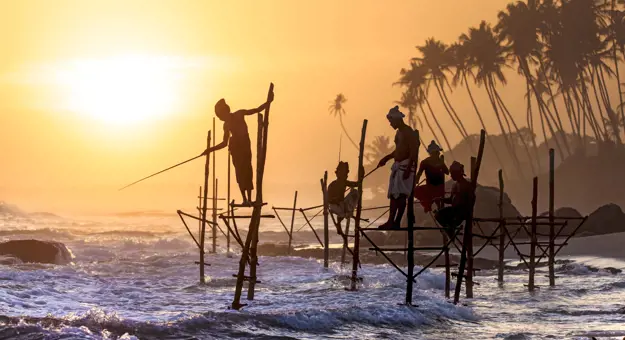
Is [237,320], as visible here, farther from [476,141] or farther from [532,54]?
[476,141]

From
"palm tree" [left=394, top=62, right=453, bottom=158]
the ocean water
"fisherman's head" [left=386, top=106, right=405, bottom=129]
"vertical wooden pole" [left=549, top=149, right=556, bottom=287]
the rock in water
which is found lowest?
the ocean water

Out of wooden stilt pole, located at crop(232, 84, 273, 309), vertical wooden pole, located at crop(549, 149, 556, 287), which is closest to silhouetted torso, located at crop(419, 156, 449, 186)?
wooden stilt pole, located at crop(232, 84, 273, 309)

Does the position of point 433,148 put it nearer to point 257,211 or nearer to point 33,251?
point 257,211

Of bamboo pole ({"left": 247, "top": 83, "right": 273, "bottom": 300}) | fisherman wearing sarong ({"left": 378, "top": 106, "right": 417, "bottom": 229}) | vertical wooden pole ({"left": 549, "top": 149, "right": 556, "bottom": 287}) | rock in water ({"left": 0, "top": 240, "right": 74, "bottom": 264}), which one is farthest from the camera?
rock in water ({"left": 0, "top": 240, "right": 74, "bottom": 264})

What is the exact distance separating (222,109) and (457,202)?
5316 millimetres

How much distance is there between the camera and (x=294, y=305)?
20609 mm

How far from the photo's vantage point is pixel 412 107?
89.6m

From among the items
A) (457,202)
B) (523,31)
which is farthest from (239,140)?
(523,31)

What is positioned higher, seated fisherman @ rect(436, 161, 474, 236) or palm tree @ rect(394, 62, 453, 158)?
palm tree @ rect(394, 62, 453, 158)

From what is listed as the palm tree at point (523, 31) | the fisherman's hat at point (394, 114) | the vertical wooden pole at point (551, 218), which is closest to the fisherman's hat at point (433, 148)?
the fisherman's hat at point (394, 114)

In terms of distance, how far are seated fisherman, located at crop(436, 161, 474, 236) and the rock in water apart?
2184 centimetres

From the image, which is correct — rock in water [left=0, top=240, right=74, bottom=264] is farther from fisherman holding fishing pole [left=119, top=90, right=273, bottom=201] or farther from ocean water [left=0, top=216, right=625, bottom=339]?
fisherman holding fishing pole [left=119, top=90, right=273, bottom=201]

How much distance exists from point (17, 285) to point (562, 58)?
195 ft

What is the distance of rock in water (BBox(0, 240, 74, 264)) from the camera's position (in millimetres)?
34938
